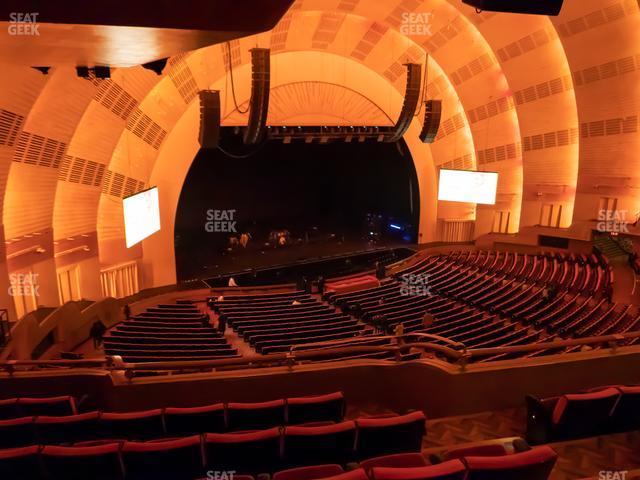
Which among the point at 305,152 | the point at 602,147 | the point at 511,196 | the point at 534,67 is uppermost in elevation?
the point at 534,67

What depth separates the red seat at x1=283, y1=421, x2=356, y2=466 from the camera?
358 cm

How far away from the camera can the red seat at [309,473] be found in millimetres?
3074

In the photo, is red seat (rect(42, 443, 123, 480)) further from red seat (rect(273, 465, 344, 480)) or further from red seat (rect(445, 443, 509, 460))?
red seat (rect(445, 443, 509, 460))

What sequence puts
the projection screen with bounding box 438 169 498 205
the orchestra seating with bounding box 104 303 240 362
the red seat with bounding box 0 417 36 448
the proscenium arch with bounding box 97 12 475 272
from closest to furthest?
the red seat with bounding box 0 417 36 448, the orchestra seating with bounding box 104 303 240 362, the proscenium arch with bounding box 97 12 475 272, the projection screen with bounding box 438 169 498 205

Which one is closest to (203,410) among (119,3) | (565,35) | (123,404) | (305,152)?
(123,404)

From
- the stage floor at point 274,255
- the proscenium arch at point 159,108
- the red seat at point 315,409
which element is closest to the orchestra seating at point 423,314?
the red seat at point 315,409

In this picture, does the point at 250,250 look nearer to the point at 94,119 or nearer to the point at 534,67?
the point at 94,119

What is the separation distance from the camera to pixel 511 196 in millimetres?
20625

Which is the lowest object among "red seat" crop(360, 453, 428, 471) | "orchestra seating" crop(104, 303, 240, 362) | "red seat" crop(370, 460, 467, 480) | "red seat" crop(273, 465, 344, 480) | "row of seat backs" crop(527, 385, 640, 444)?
"orchestra seating" crop(104, 303, 240, 362)

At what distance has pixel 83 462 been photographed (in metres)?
3.31

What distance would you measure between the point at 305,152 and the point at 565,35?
34.8 ft

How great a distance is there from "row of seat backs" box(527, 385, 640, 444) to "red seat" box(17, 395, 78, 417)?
421cm

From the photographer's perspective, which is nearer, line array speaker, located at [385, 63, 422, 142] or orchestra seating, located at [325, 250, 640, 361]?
orchestra seating, located at [325, 250, 640, 361]

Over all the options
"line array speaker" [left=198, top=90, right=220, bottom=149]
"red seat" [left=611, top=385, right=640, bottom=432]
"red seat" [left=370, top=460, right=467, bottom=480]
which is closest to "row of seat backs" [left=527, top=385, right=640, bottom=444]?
"red seat" [left=611, top=385, right=640, bottom=432]
